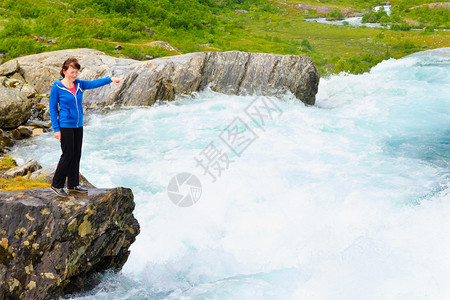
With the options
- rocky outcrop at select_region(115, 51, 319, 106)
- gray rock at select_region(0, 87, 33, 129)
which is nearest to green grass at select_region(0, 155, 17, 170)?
gray rock at select_region(0, 87, 33, 129)

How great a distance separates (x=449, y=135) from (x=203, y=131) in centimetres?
1077

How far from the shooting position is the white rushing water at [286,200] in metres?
7.19

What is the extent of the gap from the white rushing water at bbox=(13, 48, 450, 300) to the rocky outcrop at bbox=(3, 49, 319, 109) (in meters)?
1.29

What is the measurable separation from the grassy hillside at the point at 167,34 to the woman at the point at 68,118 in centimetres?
2178

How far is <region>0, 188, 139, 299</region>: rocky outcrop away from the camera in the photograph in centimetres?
566

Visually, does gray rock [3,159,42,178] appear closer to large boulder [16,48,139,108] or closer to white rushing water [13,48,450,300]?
white rushing water [13,48,450,300]

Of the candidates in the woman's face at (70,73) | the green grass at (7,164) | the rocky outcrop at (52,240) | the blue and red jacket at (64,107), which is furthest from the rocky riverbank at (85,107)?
the woman's face at (70,73)

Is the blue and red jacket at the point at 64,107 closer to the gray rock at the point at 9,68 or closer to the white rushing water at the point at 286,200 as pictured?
the white rushing water at the point at 286,200

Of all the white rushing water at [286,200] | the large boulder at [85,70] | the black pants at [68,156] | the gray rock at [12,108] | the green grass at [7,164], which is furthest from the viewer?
the large boulder at [85,70]

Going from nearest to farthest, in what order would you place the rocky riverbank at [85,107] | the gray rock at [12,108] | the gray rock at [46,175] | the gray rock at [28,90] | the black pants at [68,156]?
the rocky riverbank at [85,107], the black pants at [68,156], the gray rock at [46,175], the gray rock at [12,108], the gray rock at [28,90]

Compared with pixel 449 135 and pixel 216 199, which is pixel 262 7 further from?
pixel 216 199

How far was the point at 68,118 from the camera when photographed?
6160 millimetres

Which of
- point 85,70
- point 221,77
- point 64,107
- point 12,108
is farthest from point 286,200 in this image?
point 85,70

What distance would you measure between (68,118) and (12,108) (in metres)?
11.1
